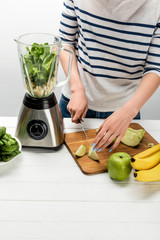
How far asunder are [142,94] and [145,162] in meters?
0.28

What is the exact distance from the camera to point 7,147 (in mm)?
978

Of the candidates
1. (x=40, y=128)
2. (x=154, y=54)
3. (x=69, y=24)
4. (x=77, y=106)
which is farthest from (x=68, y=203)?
(x=69, y=24)

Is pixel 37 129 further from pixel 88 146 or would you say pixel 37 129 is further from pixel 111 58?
pixel 111 58

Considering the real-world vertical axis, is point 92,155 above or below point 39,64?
below

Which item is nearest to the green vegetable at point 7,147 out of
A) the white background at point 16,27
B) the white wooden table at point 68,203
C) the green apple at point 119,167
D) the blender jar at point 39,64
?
A: the white wooden table at point 68,203

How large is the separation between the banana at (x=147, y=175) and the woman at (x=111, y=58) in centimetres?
16

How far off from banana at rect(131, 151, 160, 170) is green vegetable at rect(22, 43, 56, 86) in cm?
40

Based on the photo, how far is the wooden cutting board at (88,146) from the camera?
40.8 inches

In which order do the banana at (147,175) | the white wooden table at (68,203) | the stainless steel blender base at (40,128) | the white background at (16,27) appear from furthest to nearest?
1. the white background at (16,27)
2. the stainless steel blender base at (40,128)
3. the banana at (147,175)
4. the white wooden table at (68,203)

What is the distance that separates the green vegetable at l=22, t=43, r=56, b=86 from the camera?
3.23ft

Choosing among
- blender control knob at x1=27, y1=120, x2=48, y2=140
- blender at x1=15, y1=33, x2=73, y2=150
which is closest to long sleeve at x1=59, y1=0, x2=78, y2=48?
blender at x1=15, y1=33, x2=73, y2=150

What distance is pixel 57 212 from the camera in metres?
0.86

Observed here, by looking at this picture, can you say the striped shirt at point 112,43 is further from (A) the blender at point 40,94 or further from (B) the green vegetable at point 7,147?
(B) the green vegetable at point 7,147

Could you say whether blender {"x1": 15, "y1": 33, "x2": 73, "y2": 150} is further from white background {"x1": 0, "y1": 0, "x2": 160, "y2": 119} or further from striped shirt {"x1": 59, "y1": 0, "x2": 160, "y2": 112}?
white background {"x1": 0, "y1": 0, "x2": 160, "y2": 119}
